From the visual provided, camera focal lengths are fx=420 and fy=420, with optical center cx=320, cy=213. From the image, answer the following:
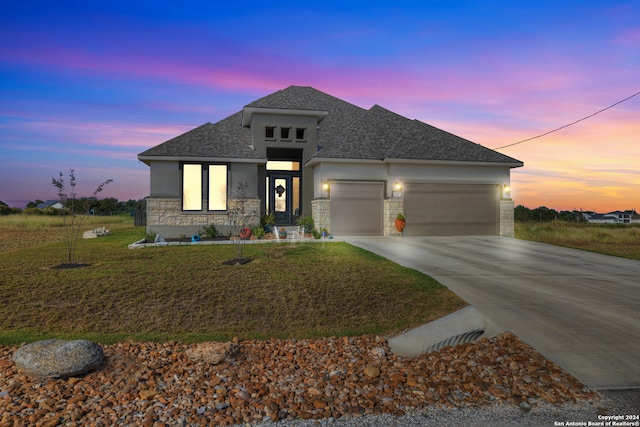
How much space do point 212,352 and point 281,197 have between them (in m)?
15.6

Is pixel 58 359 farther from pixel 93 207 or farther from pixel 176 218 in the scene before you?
pixel 93 207

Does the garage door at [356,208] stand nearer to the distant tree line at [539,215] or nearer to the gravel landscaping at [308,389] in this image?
the gravel landscaping at [308,389]

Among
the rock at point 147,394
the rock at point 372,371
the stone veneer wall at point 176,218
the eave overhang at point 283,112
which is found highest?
the eave overhang at point 283,112

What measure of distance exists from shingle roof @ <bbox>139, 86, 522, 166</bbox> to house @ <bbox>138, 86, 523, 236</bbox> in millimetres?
57

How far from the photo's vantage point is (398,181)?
1967 cm

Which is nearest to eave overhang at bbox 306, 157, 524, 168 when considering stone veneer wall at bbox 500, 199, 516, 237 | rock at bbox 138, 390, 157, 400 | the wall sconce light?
the wall sconce light

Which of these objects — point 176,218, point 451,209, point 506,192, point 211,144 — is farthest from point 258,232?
point 506,192

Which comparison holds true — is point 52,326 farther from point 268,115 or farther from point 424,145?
point 424,145

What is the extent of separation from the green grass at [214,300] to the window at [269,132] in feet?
33.4

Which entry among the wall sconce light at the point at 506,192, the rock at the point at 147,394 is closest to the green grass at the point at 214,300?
the rock at the point at 147,394

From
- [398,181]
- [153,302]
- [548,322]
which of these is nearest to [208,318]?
[153,302]

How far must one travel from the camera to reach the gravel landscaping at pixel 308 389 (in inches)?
183

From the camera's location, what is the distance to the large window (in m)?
19.2

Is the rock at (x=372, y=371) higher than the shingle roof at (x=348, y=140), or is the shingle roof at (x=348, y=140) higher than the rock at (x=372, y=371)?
the shingle roof at (x=348, y=140)
